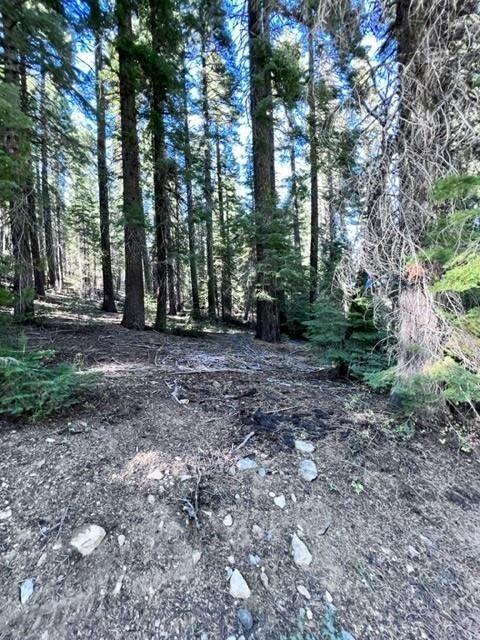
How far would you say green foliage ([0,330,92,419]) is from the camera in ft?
8.30

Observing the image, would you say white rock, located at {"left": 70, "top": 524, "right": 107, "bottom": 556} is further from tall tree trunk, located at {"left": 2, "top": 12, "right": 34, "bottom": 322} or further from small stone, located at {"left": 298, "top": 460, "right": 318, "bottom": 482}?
tall tree trunk, located at {"left": 2, "top": 12, "right": 34, "bottom": 322}

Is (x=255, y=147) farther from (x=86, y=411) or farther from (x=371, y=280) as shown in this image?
(x=86, y=411)

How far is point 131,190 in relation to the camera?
24.5 feet

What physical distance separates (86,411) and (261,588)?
2.04 m

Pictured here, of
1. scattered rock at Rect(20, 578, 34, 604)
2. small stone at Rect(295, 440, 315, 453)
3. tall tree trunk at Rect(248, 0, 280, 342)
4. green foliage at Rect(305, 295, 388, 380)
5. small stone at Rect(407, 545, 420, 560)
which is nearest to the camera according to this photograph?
scattered rock at Rect(20, 578, 34, 604)

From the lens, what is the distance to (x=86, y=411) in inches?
116

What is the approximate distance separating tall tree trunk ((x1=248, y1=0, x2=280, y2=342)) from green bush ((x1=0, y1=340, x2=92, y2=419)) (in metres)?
5.31

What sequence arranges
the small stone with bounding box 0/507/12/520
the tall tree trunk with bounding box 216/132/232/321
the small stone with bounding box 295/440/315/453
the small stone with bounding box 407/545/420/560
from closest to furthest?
the small stone with bounding box 0/507/12/520 → the small stone with bounding box 407/545/420/560 → the small stone with bounding box 295/440/315/453 → the tall tree trunk with bounding box 216/132/232/321

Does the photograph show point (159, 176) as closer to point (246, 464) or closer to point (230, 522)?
point (246, 464)

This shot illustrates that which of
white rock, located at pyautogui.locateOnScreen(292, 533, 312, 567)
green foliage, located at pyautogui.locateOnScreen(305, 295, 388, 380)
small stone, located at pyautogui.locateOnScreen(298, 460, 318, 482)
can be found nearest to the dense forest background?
green foliage, located at pyautogui.locateOnScreen(305, 295, 388, 380)

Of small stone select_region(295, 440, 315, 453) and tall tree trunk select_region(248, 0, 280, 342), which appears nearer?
small stone select_region(295, 440, 315, 453)

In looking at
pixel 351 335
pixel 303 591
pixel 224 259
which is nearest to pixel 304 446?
pixel 303 591

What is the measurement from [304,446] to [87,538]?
5.69ft

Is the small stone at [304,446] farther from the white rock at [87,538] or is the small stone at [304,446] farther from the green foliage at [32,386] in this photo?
the green foliage at [32,386]
